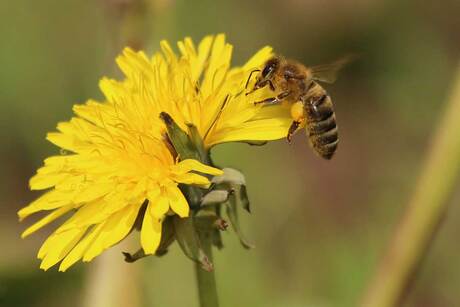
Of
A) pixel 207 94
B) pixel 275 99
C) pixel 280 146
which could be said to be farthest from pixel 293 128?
pixel 280 146

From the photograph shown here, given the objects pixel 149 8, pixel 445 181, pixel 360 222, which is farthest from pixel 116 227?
pixel 360 222

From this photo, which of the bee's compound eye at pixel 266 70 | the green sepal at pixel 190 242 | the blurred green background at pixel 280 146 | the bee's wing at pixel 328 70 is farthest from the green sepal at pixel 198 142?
the blurred green background at pixel 280 146

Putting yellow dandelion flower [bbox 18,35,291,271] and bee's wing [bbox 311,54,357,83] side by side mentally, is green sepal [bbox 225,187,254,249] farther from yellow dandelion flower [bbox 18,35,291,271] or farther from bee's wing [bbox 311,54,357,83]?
bee's wing [bbox 311,54,357,83]

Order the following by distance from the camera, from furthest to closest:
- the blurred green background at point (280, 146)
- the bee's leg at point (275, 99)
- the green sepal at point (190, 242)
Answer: the blurred green background at point (280, 146) → the bee's leg at point (275, 99) → the green sepal at point (190, 242)

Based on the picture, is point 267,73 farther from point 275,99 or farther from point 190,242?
point 190,242

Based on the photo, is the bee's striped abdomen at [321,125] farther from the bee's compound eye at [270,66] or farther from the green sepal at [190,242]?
the green sepal at [190,242]

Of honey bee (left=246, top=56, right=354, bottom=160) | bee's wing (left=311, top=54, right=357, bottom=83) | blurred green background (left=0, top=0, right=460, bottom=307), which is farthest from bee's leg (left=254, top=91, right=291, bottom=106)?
blurred green background (left=0, top=0, right=460, bottom=307)
